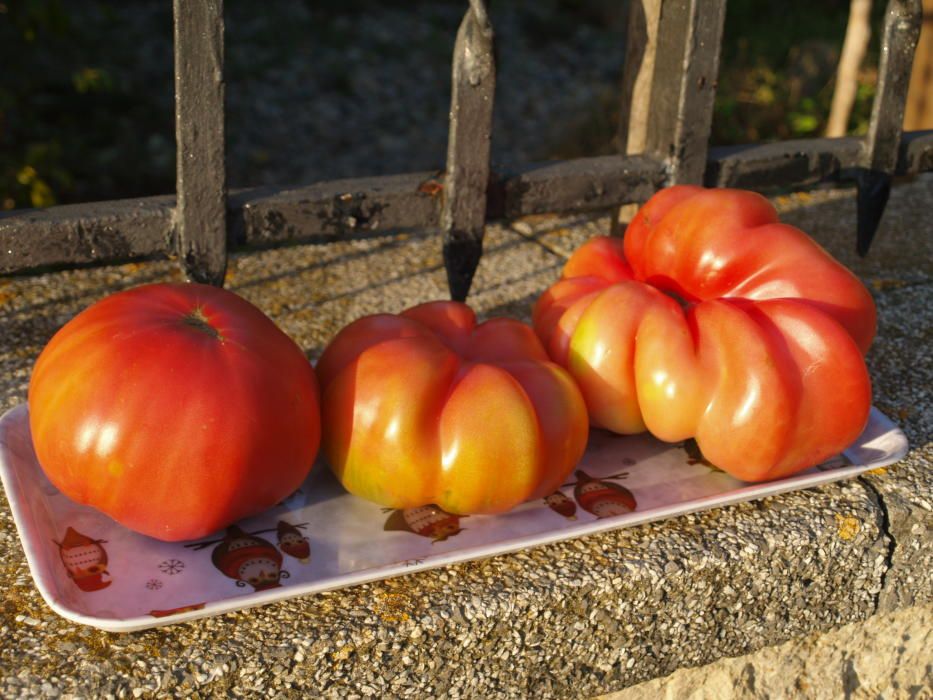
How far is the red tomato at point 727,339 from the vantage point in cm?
137

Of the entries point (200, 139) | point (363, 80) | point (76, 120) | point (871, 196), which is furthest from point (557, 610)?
point (363, 80)

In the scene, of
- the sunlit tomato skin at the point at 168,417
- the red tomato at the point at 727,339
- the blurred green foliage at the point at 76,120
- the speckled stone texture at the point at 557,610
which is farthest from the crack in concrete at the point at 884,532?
the blurred green foliage at the point at 76,120

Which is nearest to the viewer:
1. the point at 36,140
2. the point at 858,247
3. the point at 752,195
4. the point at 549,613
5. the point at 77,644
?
the point at 77,644

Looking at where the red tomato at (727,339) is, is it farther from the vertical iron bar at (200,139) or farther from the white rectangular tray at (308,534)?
the vertical iron bar at (200,139)

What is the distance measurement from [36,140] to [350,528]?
336 centimetres

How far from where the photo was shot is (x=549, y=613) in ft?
4.22

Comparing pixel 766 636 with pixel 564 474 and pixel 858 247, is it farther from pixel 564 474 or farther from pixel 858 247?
pixel 858 247

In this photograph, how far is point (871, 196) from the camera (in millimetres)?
2029

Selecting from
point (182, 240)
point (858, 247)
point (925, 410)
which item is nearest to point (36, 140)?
point (182, 240)

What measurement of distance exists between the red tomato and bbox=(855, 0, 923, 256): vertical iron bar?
0.56 metres

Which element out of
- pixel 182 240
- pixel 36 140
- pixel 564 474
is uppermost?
pixel 182 240

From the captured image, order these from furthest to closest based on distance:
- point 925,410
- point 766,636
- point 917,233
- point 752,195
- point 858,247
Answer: point 917,233 < point 858,247 < point 925,410 < point 752,195 < point 766,636

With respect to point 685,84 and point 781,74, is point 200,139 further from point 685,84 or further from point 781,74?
point 781,74

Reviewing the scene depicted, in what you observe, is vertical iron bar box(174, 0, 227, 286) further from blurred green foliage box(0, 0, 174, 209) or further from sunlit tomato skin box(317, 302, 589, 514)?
blurred green foliage box(0, 0, 174, 209)
